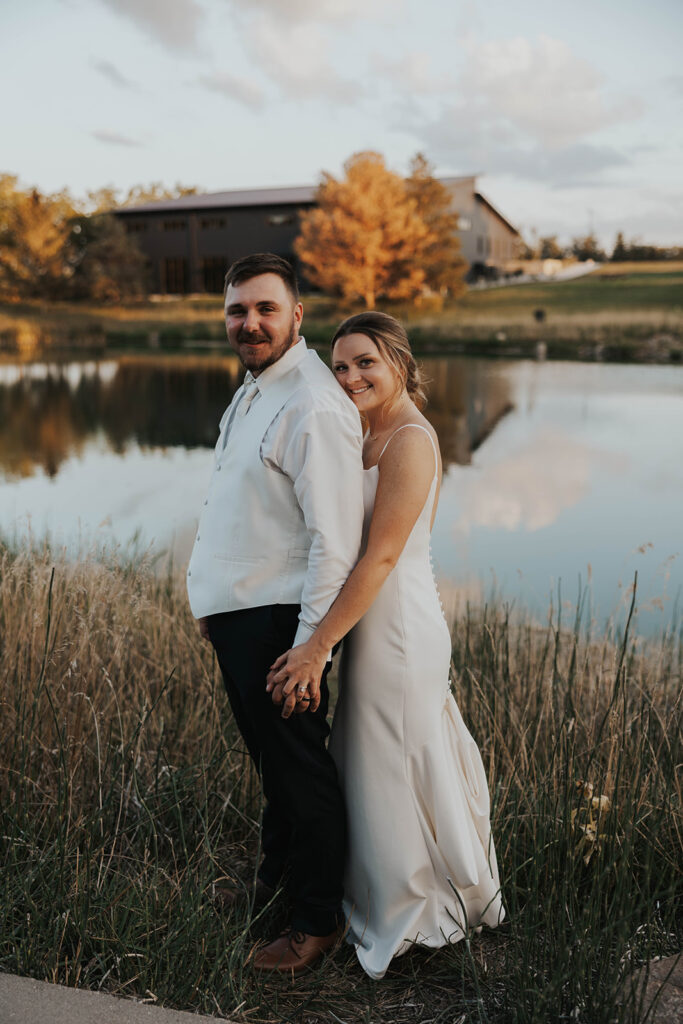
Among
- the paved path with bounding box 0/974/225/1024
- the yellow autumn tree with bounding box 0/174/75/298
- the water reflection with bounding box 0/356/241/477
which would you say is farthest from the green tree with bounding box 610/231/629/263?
the paved path with bounding box 0/974/225/1024

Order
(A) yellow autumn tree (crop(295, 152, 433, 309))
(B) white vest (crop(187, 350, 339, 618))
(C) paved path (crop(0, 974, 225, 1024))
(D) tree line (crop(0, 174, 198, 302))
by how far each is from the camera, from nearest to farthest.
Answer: (C) paved path (crop(0, 974, 225, 1024)) < (B) white vest (crop(187, 350, 339, 618)) < (A) yellow autumn tree (crop(295, 152, 433, 309)) < (D) tree line (crop(0, 174, 198, 302))

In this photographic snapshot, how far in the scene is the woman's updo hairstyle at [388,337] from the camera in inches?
97.0

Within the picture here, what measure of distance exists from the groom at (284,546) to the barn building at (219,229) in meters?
48.9

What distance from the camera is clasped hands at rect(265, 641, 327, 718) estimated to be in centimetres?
229

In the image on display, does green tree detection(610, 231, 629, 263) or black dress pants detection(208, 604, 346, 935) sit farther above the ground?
green tree detection(610, 231, 629, 263)

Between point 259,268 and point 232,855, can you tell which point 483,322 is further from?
point 259,268

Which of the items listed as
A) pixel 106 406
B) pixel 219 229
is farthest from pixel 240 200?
pixel 106 406

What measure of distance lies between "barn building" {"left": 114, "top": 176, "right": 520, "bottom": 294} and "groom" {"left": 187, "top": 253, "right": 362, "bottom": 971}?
160 ft

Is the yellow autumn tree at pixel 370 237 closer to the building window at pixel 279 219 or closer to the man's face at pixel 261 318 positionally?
the building window at pixel 279 219

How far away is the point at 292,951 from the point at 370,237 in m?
41.0

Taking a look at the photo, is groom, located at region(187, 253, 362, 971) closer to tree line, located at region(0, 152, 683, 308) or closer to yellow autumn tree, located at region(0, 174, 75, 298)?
Result: tree line, located at region(0, 152, 683, 308)

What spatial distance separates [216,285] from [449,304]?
1575 centimetres

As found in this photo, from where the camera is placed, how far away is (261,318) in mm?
2434

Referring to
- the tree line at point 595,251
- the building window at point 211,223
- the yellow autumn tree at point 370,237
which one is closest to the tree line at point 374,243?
the yellow autumn tree at point 370,237
